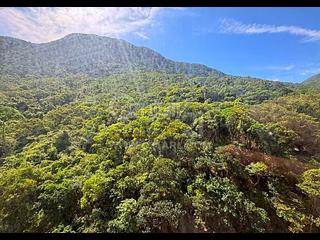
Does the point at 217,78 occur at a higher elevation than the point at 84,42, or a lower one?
lower

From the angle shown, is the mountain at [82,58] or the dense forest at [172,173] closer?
the dense forest at [172,173]

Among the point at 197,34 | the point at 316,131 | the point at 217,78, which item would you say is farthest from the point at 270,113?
the point at 217,78

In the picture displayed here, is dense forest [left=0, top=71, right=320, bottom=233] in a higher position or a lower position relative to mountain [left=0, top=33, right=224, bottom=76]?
lower

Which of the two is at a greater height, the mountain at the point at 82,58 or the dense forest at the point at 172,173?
the mountain at the point at 82,58

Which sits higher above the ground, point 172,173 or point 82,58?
point 82,58
